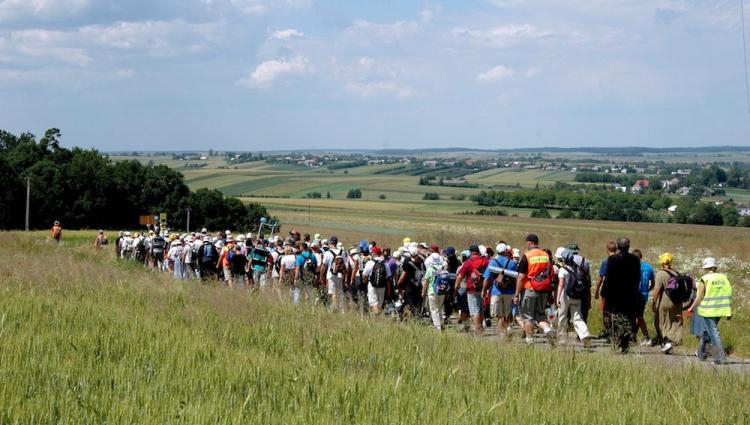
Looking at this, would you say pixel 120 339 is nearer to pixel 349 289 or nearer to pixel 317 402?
pixel 317 402

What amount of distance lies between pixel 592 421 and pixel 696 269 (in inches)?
839

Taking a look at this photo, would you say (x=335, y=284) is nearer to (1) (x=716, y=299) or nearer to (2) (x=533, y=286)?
(2) (x=533, y=286)

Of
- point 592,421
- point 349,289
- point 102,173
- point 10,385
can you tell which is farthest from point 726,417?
point 102,173

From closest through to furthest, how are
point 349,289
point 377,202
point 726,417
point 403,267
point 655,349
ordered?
point 726,417 → point 655,349 → point 403,267 → point 349,289 → point 377,202

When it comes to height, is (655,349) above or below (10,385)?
below

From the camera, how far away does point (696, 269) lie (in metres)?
26.9

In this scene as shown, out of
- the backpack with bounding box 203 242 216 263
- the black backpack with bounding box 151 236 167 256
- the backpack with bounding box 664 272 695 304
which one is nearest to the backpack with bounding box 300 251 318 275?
the backpack with bounding box 203 242 216 263

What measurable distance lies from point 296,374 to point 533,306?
640 cm

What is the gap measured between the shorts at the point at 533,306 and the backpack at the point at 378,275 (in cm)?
357

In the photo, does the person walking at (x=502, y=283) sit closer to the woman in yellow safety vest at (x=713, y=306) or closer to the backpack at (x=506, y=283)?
the backpack at (x=506, y=283)

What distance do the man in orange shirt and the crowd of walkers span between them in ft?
0.05

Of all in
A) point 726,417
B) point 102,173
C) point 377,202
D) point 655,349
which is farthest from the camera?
point 377,202

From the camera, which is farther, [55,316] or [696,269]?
[696,269]

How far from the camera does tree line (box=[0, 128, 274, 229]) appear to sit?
79.8 metres
